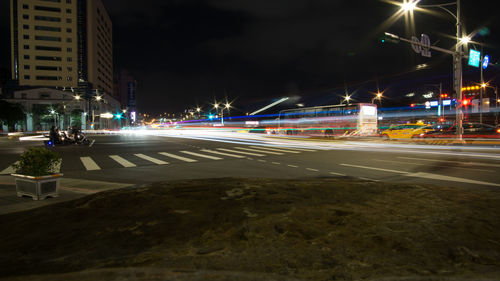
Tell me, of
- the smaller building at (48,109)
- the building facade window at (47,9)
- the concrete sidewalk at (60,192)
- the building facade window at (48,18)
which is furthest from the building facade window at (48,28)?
the concrete sidewalk at (60,192)

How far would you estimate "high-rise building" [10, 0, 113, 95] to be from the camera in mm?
89000

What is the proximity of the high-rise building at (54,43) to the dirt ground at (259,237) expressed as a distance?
10448cm

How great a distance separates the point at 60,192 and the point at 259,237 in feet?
21.0

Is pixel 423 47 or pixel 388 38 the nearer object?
pixel 388 38

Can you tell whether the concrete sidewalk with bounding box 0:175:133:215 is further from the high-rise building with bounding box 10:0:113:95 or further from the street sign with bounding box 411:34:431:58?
the high-rise building with bounding box 10:0:113:95

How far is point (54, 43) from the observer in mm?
92312

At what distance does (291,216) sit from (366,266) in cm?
202

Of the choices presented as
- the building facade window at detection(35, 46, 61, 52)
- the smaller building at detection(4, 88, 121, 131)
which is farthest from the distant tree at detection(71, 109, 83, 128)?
the building facade window at detection(35, 46, 61, 52)

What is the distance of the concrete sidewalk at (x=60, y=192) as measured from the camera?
259 inches

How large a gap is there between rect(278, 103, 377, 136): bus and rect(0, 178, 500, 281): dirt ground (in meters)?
26.2

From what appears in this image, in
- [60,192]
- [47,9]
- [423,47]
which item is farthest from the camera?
[47,9]

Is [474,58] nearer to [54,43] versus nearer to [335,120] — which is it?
[335,120]

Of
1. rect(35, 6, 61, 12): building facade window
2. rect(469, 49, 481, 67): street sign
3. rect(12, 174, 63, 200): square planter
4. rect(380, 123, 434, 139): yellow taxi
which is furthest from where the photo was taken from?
rect(35, 6, 61, 12): building facade window

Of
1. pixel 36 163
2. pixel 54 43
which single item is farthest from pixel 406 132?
pixel 54 43
